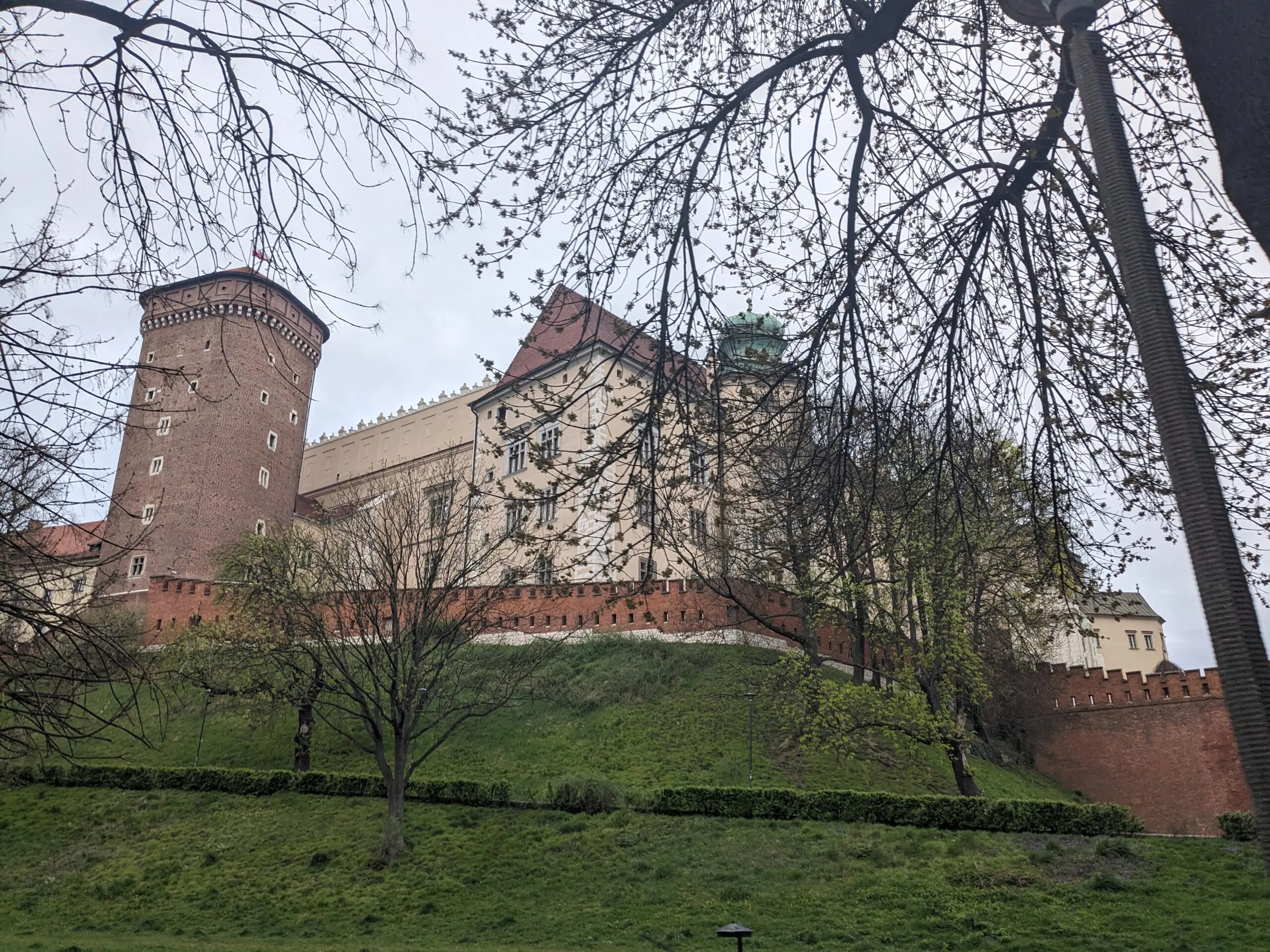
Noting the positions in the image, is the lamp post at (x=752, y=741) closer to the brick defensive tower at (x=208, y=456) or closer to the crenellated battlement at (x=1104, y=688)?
the crenellated battlement at (x=1104, y=688)

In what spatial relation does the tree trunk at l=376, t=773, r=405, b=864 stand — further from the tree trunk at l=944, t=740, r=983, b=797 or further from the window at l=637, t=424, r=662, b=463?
the window at l=637, t=424, r=662, b=463

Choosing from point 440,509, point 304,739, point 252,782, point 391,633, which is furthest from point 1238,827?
point 252,782

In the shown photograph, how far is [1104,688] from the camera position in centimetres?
2983

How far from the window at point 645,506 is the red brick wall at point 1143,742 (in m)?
25.3

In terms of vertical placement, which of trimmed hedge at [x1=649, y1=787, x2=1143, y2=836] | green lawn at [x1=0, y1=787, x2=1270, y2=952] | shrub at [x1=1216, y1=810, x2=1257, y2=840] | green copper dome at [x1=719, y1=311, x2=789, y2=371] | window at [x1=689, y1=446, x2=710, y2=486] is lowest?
Answer: green lawn at [x1=0, y1=787, x2=1270, y2=952]

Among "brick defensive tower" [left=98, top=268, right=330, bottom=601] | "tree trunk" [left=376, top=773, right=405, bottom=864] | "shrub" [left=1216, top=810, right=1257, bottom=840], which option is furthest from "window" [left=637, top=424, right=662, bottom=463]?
"brick defensive tower" [left=98, top=268, right=330, bottom=601]

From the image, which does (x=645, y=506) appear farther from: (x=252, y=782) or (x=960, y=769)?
(x=252, y=782)

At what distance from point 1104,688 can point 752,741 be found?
46.3 feet

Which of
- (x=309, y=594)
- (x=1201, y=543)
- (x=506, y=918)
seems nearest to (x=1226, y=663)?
(x=1201, y=543)

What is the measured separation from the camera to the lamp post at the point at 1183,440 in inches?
103

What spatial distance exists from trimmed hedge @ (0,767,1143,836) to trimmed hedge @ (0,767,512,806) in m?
0.02

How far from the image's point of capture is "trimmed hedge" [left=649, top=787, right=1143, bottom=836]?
15.9 m

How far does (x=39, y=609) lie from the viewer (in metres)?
5.40

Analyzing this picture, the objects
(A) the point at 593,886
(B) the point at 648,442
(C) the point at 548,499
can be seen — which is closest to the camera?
(C) the point at 548,499
